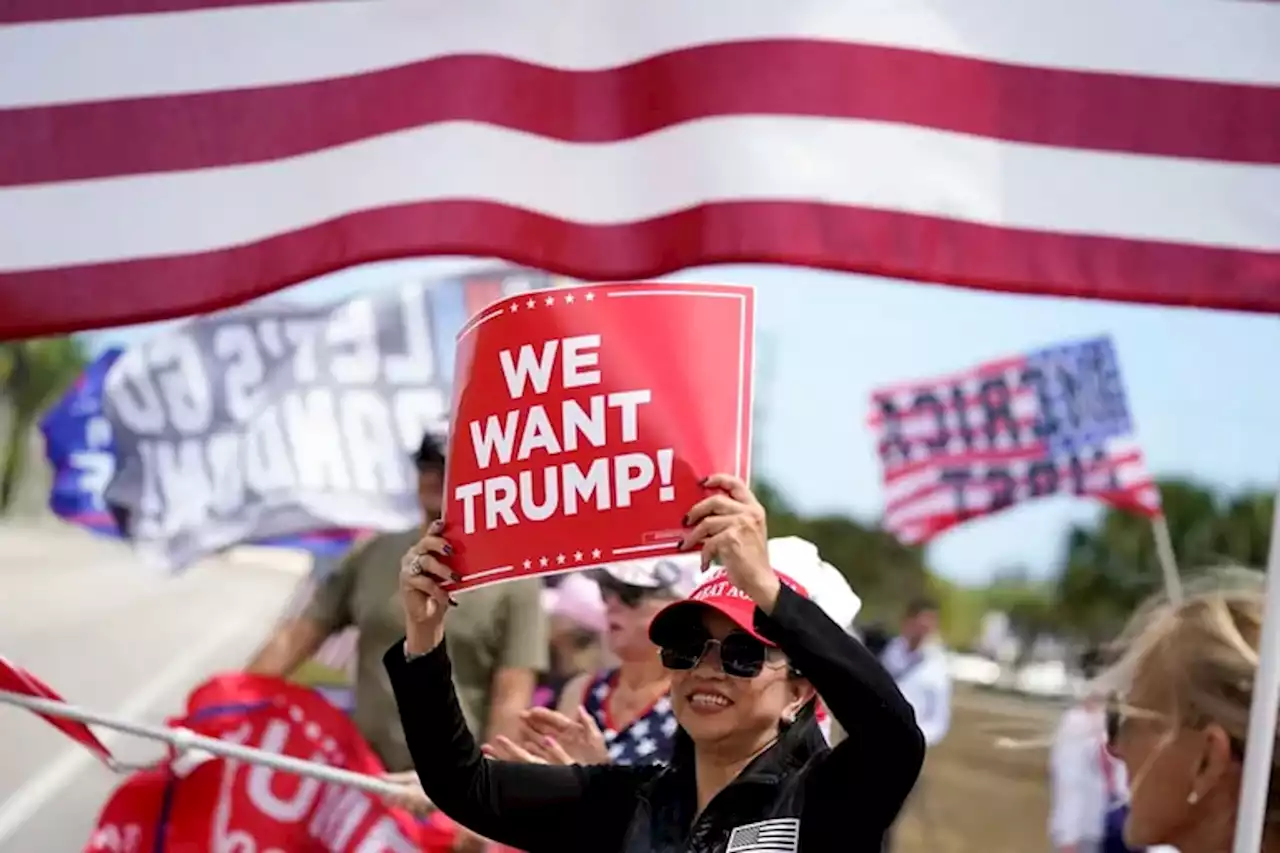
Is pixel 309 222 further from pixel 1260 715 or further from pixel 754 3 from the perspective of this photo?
pixel 1260 715

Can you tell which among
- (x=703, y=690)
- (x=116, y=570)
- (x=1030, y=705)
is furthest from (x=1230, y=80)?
(x=1030, y=705)

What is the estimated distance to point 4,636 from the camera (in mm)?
8453

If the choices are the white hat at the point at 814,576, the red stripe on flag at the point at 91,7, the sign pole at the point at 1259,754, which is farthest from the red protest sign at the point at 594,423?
the red stripe on flag at the point at 91,7

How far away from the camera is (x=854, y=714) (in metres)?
2.28

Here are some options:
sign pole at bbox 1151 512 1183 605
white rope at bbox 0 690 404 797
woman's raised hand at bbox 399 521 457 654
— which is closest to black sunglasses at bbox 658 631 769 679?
woman's raised hand at bbox 399 521 457 654

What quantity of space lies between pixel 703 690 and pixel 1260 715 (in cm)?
79

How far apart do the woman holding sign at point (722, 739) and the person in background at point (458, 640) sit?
1.87 m

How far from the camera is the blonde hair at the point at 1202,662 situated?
2590mm

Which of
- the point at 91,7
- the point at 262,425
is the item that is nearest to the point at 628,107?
the point at 91,7

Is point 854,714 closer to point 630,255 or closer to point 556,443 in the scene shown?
point 556,443

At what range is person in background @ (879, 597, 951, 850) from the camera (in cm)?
1016

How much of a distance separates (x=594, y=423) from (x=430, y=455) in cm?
217

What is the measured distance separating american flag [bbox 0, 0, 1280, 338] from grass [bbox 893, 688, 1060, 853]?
6.51m

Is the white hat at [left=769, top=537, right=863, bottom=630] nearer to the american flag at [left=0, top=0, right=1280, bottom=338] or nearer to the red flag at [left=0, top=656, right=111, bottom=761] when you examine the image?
the american flag at [left=0, top=0, right=1280, bottom=338]
